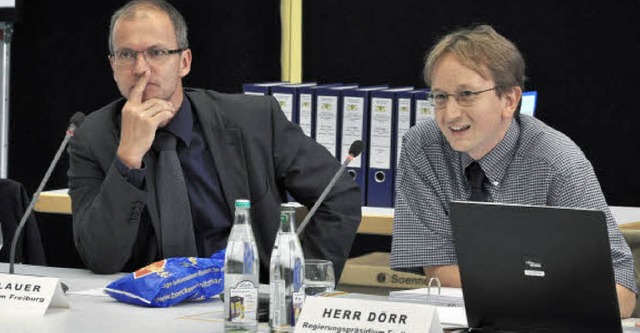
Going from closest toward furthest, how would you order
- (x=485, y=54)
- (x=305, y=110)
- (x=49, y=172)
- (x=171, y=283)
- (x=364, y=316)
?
1. (x=364, y=316)
2. (x=171, y=283)
3. (x=49, y=172)
4. (x=485, y=54)
5. (x=305, y=110)

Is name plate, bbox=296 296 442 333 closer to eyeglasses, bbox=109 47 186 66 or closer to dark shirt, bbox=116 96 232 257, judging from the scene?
dark shirt, bbox=116 96 232 257

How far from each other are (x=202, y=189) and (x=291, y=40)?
1.78 meters

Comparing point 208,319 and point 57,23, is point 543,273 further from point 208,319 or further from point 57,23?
point 57,23

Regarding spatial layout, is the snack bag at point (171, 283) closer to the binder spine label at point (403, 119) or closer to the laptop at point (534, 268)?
the laptop at point (534, 268)

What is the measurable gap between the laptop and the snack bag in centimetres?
56

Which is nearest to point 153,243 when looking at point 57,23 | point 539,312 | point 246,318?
point 246,318

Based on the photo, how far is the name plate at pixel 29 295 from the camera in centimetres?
214

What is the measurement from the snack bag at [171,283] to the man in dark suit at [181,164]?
1.45ft

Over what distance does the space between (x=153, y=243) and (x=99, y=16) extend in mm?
2316

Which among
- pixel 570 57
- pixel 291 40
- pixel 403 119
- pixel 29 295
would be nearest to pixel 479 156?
pixel 29 295

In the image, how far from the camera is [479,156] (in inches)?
109

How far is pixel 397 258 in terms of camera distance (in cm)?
281

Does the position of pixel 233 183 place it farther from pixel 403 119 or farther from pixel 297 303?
pixel 403 119

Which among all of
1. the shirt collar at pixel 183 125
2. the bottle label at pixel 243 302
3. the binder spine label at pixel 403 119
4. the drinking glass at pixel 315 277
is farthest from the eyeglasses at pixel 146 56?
the binder spine label at pixel 403 119
